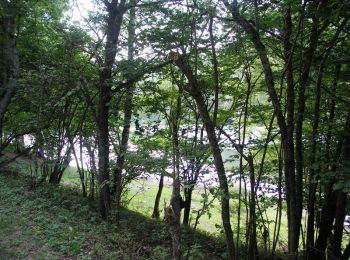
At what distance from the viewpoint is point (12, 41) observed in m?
9.59

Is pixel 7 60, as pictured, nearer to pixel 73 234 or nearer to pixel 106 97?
pixel 106 97

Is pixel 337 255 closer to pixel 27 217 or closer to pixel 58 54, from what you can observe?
pixel 27 217

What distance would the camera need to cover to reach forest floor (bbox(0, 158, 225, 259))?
18.0ft

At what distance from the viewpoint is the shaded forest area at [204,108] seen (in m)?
3.94

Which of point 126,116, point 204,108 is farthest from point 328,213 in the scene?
point 126,116

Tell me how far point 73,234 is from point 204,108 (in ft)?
12.6

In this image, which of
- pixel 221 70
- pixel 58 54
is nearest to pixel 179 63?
pixel 221 70

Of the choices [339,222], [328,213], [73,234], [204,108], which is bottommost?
[73,234]

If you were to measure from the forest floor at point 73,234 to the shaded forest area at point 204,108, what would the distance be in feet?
0.62

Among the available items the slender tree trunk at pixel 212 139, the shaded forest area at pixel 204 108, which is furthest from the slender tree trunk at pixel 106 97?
the slender tree trunk at pixel 212 139

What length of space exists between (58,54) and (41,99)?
1324mm

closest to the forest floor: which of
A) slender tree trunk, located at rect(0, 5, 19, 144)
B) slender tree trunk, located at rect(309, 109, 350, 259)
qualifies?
slender tree trunk, located at rect(309, 109, 350, 259)

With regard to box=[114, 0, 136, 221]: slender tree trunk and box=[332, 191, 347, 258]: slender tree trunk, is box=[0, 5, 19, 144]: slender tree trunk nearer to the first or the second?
box=[114, 0, 136, 221]: slender tree trunk

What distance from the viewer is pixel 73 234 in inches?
245
